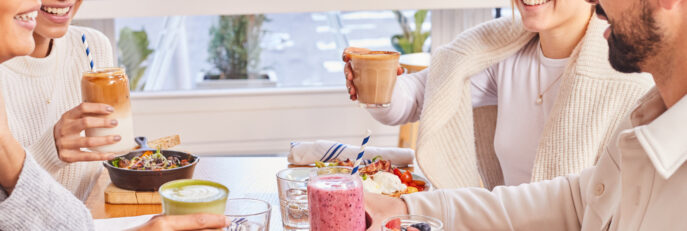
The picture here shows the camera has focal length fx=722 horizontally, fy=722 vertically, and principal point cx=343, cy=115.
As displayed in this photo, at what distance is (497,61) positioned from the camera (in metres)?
2.31

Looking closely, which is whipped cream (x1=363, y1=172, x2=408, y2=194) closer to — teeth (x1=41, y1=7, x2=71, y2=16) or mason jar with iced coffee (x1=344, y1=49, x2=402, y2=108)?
mason jar with iced coffee (x1=344, y1=49, x2=402, y2=108)

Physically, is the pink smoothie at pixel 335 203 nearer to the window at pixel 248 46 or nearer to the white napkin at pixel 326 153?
the white napkin at pixel 326 153

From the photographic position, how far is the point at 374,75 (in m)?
2.07

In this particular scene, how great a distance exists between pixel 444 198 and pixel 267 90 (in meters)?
3.01

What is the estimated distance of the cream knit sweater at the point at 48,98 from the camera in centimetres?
201

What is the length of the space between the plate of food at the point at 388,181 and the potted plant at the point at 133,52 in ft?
9.28

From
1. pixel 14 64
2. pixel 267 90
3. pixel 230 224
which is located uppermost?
pixel 14 64

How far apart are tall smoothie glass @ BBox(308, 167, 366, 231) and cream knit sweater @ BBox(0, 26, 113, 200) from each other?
92cm

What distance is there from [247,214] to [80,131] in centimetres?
81

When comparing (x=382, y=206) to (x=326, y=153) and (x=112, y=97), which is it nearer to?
(x=326, y=153)

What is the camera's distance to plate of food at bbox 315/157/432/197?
67.1 inches

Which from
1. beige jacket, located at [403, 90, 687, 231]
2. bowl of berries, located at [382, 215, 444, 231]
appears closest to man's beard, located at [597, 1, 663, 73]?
beige jacket, located at [403, 90, 687, 231]

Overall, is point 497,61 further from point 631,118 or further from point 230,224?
Result: point 230,224

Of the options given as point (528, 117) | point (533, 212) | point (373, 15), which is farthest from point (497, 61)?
point (373, 15)
